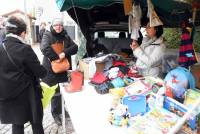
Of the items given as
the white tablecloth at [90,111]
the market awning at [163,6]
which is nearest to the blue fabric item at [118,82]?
the white tablecloth at [90,111]

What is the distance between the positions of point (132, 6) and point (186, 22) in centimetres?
76

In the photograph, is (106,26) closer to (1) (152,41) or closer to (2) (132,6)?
(2) (132,6)

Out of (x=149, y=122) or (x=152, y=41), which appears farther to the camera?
(x=152, y=41)

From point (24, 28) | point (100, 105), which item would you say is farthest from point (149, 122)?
point (24, 28)

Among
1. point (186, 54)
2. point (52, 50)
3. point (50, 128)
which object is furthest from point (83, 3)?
point (186, 54)

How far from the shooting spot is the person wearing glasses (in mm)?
3680

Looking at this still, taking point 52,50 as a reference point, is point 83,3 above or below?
above

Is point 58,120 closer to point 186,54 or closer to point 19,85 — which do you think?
point 19,85

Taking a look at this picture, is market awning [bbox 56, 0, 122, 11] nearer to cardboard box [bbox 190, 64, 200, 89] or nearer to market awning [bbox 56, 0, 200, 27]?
market awning [bbox 56, 0, 200, 27]

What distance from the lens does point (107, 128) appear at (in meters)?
2.60

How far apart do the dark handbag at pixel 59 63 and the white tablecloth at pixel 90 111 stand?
3.97ft

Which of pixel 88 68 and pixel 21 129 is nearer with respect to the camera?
pixel 21 129

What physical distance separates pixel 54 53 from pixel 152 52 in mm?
1911

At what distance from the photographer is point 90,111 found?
10.1 ft
